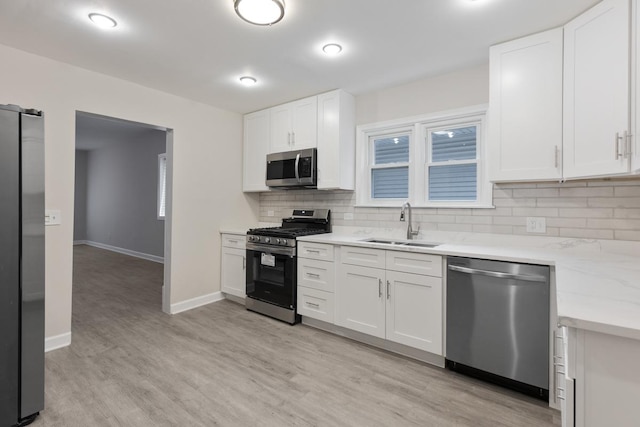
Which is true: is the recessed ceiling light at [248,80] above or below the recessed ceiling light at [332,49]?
above

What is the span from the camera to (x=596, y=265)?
5.74 feet

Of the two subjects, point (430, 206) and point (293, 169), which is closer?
point (430, 206)

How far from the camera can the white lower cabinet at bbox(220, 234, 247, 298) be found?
153 inches

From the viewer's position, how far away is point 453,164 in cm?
308

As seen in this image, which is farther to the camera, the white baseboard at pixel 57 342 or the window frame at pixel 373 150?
the window frame at pixel 373 150

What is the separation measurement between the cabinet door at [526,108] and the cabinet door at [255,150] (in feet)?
8.77

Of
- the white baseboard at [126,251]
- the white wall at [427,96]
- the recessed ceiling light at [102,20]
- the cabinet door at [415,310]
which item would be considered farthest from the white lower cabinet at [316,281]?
the white baseboard at [126,251]

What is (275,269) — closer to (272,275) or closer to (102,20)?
(272,275)

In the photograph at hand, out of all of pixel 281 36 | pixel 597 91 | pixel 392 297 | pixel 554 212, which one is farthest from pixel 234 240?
pixel 597 91

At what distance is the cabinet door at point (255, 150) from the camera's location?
4.15 m

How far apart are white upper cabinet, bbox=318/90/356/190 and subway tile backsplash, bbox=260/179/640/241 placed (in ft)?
1.86

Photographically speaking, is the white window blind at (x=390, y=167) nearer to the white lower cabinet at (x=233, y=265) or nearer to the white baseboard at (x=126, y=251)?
the white lower cabinet at (x=233, y=265)

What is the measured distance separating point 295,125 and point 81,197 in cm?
844

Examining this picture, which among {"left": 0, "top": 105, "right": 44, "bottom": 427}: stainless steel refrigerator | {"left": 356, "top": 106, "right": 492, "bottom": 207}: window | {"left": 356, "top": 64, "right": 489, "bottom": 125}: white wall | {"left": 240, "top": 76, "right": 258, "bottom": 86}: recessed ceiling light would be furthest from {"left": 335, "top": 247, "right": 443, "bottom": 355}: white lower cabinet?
{"left": 0, "top": 105, "right": 44, "bottom": 427}: stainless steel refrigerator
